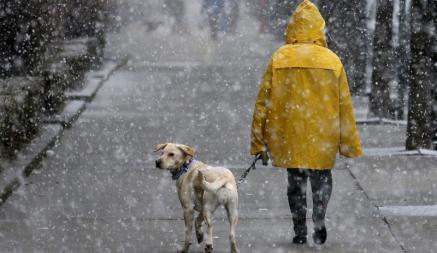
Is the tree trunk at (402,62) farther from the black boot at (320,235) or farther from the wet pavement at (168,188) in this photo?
the black boot at (320,235)

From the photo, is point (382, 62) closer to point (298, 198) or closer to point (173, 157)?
point (298, 198)

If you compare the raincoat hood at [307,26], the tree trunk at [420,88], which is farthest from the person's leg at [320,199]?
the tree trunk at [420,88]

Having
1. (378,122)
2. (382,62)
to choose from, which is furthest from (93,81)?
(378,122)

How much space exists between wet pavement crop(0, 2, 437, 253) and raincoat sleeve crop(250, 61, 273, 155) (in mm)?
798

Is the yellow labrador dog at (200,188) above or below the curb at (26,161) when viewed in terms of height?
above

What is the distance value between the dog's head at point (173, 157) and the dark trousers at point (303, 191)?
0.85 meters

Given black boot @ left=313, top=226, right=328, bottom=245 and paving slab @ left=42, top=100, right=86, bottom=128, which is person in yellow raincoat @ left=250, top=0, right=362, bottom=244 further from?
paving slab @ left=42, top=100, right=86, bottom=128

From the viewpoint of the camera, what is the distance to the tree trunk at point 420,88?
11680 mm

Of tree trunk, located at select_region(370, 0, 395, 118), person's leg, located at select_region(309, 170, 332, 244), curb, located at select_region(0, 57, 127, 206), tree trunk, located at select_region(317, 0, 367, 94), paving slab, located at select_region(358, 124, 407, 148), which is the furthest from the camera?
tree trunk, located at select_region(317, 0, 367, 94)

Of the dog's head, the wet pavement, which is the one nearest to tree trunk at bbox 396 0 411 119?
the wet pavement

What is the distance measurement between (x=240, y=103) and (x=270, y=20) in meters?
16.0

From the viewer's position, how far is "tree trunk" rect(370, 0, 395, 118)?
575 inches

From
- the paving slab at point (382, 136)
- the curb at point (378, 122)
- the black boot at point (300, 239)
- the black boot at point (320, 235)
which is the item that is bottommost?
the curb at point (378, 122)

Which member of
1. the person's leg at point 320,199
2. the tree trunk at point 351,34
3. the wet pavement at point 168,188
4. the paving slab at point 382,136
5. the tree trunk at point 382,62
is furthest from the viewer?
the tree trunk at point 351,34
